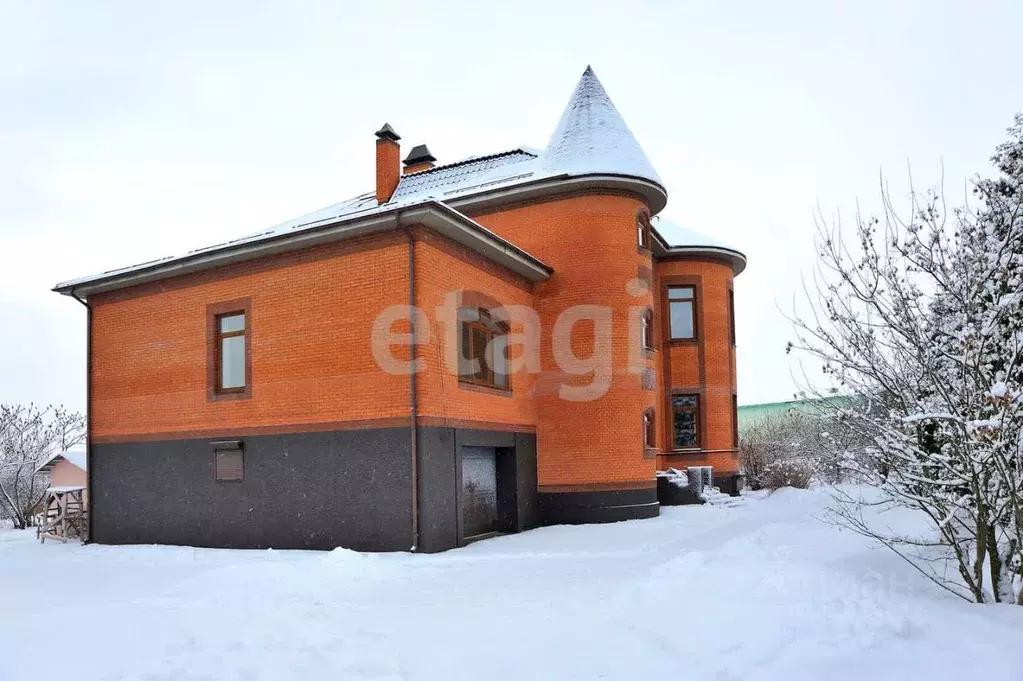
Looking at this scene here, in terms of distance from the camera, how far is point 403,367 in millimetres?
12062

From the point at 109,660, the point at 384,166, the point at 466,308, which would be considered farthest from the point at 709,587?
the point at 384,166

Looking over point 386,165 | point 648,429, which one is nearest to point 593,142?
point 386,165

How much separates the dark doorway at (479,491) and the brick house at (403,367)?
44mm

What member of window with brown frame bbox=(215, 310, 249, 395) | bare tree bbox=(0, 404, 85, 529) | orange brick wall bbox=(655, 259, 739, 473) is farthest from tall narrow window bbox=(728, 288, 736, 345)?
bare tree bbox=(0, 404, 85, 529)

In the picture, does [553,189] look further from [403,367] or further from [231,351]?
[231,351]

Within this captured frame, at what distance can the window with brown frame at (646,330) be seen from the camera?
54.3 feet

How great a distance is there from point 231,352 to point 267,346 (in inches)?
42.8

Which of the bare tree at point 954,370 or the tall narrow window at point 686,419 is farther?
the tall narrow window at point 686,419

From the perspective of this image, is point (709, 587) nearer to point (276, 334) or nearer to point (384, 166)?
point (276, 334)

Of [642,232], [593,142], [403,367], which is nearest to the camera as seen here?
[403,367]

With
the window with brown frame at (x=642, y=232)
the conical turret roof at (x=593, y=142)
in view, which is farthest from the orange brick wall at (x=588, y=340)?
the conical turret roof at (x=593, y=142)

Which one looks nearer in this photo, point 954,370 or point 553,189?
point 954,370

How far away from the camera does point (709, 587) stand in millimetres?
7891

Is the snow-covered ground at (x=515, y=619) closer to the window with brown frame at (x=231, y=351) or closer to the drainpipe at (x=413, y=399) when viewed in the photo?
the drainpipe at (x=413, y=399)
